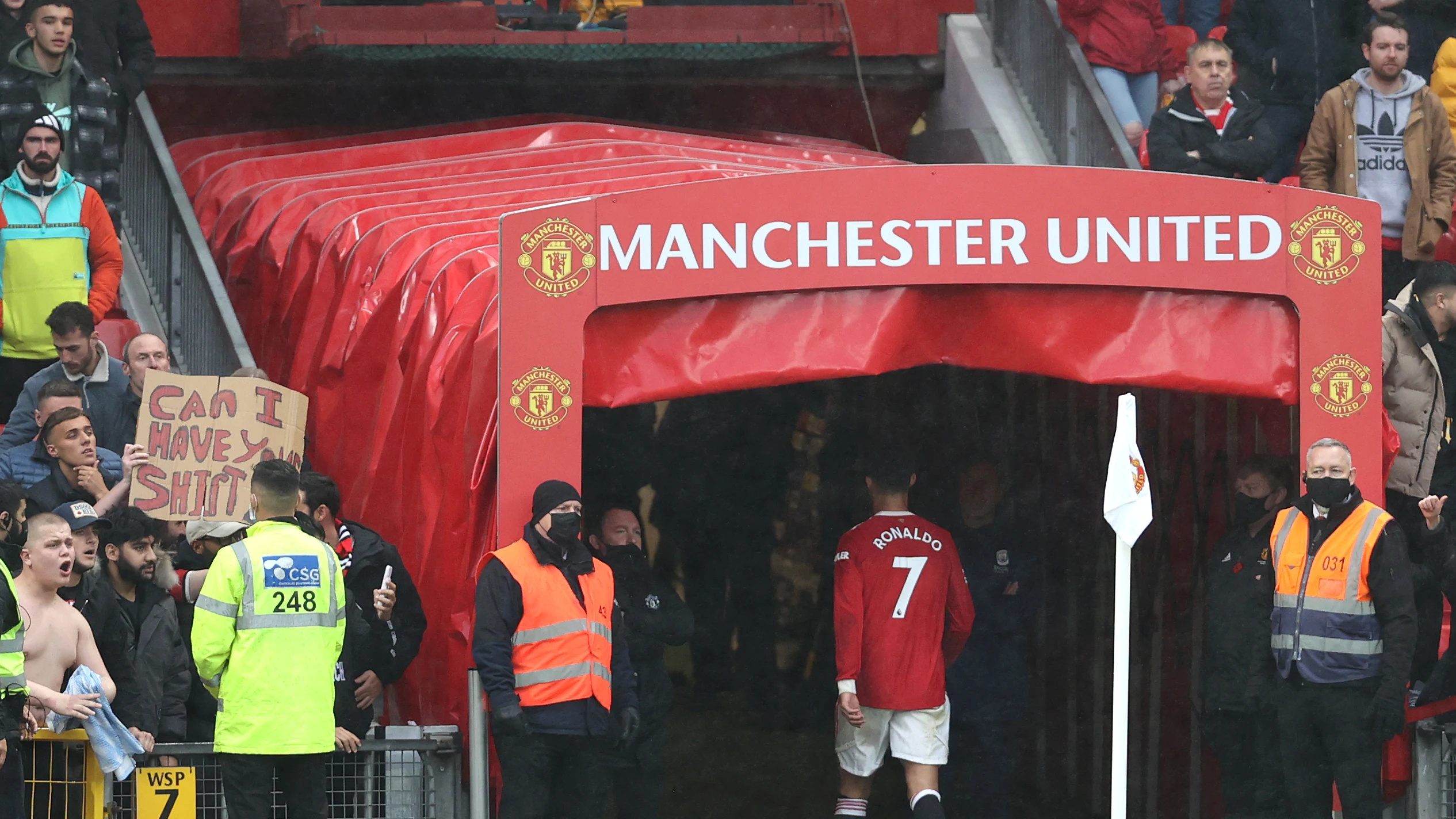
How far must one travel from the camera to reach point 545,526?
384 inches

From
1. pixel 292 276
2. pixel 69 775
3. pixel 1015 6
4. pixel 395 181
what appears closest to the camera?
pixel 69 775

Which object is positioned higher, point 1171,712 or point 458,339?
point 458,339

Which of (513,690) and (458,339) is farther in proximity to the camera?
(458,339)

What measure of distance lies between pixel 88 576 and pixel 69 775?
0.84 meters

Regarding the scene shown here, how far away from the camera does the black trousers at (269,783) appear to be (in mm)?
9266

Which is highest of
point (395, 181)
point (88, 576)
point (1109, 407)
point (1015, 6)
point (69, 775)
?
point (1015, 6)

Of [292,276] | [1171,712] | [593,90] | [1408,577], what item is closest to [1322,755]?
[1408,577]

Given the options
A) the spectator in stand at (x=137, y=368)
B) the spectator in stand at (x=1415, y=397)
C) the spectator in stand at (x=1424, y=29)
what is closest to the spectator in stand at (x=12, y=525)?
the spectator in stand at (x=137, y=368)

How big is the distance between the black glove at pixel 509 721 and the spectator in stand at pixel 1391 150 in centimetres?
Result: 624

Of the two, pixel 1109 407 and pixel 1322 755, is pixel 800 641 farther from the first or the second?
pixel 1322 755

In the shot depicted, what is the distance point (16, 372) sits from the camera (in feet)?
40.6

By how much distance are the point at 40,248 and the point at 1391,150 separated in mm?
7542

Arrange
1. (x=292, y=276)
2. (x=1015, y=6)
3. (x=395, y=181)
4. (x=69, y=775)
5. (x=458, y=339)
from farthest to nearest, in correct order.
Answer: (x=1015, y=6), (x=395, y=181), (x=292, y=276), (x=458, y=339), (x=69, y=775)

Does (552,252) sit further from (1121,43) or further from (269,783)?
(1121,43)
